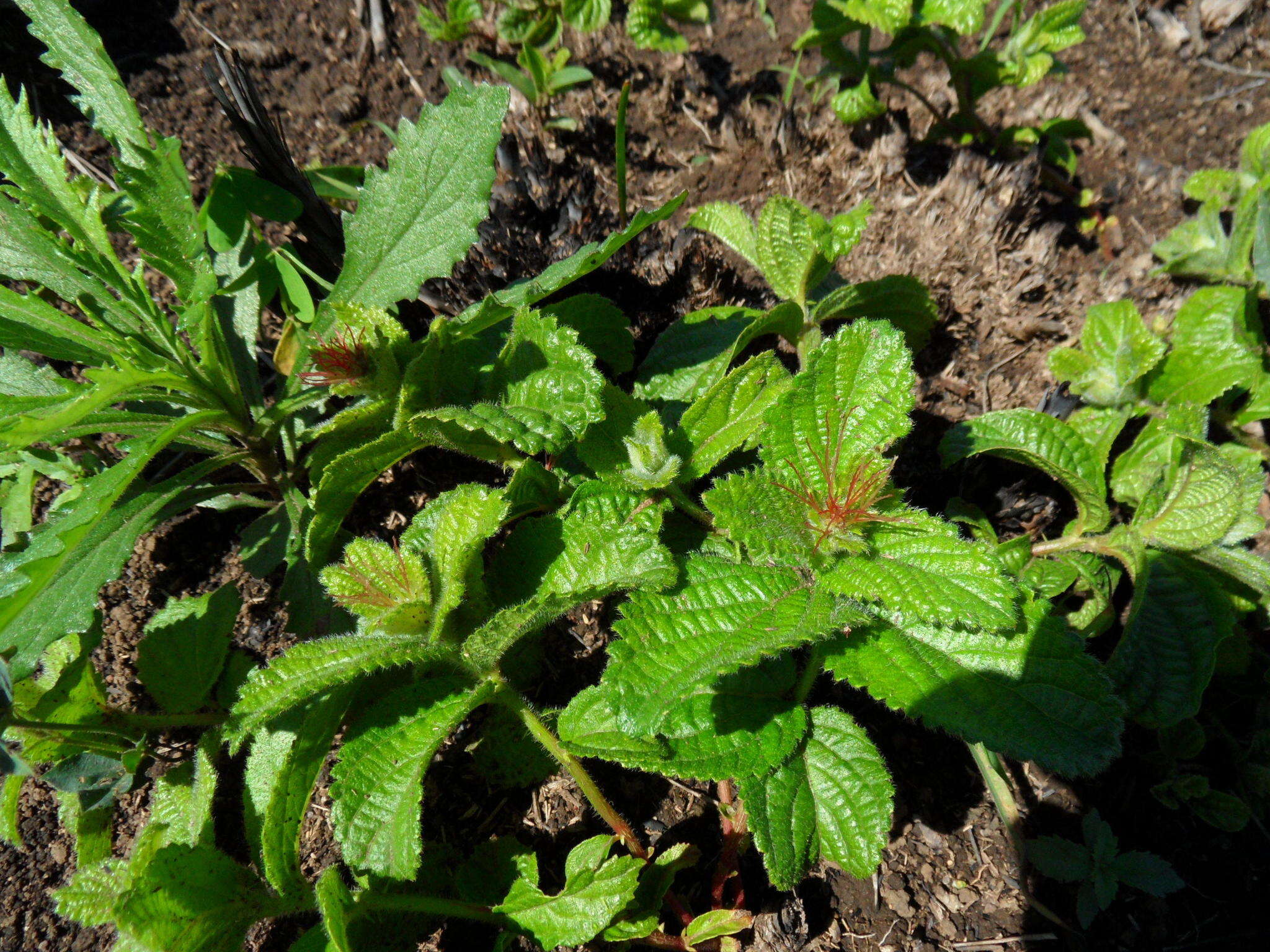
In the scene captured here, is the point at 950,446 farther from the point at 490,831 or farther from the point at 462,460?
the point at 490,831

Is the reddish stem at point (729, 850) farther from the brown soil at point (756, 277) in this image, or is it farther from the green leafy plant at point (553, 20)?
the green leafy plant at point (553, 20)

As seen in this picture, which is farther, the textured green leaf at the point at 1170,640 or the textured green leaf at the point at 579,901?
the textured green leaf at the point at 1170,640

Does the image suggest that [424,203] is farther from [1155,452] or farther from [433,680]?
[1155,452]

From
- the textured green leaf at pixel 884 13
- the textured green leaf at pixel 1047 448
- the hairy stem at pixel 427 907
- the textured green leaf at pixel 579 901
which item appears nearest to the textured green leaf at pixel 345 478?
the hairy stem at pixel 427 907

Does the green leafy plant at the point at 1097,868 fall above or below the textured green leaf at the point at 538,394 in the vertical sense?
below

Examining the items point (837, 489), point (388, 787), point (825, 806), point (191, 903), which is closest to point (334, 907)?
point (388, 787)

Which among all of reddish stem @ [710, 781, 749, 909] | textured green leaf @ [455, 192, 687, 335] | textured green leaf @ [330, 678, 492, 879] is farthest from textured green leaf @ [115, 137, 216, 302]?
reddish stem @ [710, 781, 749, 909]

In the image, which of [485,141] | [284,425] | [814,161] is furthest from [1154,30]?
[284,425]
